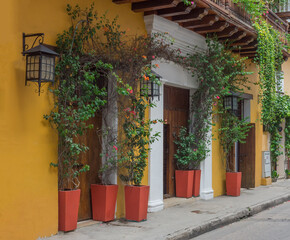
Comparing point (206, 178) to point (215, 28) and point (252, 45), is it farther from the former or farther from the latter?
point (252, 45)

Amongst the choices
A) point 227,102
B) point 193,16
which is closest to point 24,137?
point 193,16

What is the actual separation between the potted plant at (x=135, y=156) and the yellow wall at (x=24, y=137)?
1435 millimetres

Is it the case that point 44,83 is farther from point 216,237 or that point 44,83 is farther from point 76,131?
point 216,237

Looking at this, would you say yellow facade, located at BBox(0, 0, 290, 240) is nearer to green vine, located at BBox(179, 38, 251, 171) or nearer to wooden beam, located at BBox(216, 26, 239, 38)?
green vine, located at BBox(179, 38, 251, 171)

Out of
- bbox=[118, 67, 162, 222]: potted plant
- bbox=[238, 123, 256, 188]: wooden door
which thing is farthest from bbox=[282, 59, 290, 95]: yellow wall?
bbox=[118, 67, 162, 222]: potted plant

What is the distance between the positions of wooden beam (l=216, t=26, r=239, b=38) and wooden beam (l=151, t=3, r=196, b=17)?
1.95 m

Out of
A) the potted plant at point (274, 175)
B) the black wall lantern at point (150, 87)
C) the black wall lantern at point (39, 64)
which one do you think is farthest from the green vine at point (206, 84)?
the potted plant at point (274, 175)

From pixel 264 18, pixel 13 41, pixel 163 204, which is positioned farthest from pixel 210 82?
pixel 13 41

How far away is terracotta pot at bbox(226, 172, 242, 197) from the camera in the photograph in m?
10.9

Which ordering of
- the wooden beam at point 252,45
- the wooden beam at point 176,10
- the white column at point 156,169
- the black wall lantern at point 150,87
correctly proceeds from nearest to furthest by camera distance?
the black wall lantern at point 150,87
the wooden beam at point 176,10
the white column at point 156,169
the wooden beam at point 252,45

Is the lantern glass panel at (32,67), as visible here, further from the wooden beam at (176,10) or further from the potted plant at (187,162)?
the potted plant at (187,162)

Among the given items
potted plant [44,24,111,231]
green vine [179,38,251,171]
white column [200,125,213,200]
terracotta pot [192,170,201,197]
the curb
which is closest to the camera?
potted plant [44,24,111,231]

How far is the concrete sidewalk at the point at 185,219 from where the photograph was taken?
646cm

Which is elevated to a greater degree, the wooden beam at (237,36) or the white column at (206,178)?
the wooden beam at (237,36)
